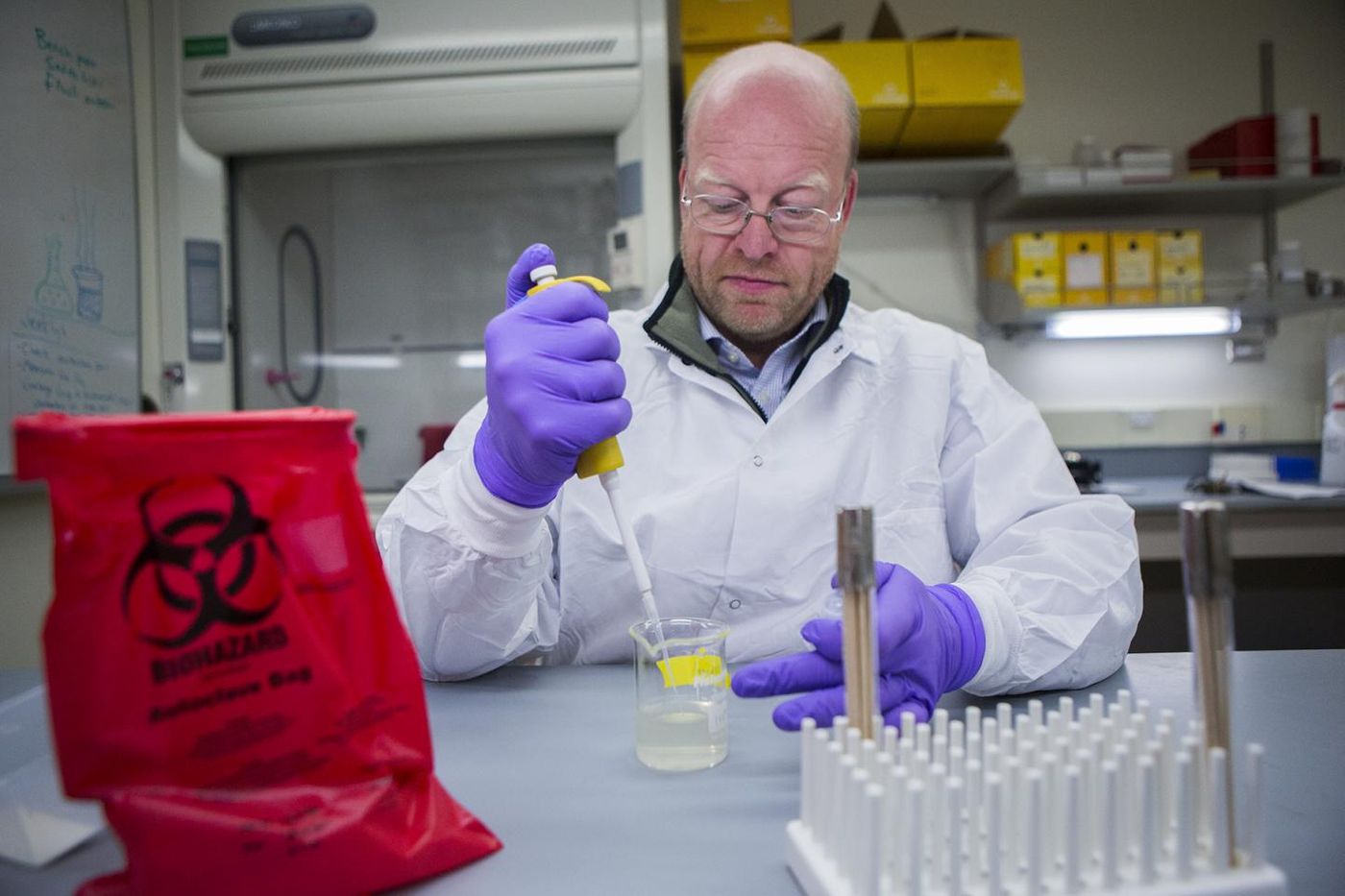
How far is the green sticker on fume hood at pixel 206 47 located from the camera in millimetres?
2615

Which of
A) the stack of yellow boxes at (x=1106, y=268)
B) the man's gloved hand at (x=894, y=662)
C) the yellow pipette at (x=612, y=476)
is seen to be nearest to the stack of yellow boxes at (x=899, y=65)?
the stack of yellow boxes at (x=1106, y=268)

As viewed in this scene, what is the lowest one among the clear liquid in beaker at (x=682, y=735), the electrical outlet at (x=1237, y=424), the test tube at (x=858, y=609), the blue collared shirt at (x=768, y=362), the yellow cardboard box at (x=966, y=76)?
the clear liquid in beaker at (x=682, y=735)

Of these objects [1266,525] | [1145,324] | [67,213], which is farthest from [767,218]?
[1145,324]

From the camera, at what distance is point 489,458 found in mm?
1023

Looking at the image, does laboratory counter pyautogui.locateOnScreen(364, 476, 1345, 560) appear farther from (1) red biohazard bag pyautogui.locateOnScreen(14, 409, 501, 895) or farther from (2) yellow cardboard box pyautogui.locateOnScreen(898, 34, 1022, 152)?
(1) red biohazard bag pyautogui.locateOnScreen(14, 409, 501, 895)

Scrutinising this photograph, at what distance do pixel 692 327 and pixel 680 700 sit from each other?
2.58ft

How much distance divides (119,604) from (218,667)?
0.07 meters

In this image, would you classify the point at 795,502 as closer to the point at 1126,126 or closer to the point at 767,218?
the point at 767,218

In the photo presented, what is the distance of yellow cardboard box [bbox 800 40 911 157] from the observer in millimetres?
2570

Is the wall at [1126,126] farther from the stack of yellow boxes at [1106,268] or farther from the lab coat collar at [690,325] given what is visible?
the lab coat collar at [690,325]

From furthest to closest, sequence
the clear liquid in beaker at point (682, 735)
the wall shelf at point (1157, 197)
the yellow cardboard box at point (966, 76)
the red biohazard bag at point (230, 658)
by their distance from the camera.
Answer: the wall shelf at point (1157, 197) < the yellow cardboard box at point (966, 76) < the clear liquid in beaker at point (682, 735) < the red biohazard bag at point (230, 658)

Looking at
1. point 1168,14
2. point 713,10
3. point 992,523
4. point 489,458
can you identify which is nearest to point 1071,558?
point 992,523

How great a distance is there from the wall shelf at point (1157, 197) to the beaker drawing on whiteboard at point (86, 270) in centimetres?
267

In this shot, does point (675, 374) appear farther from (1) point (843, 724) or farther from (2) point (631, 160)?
(2) point (631, 160)
